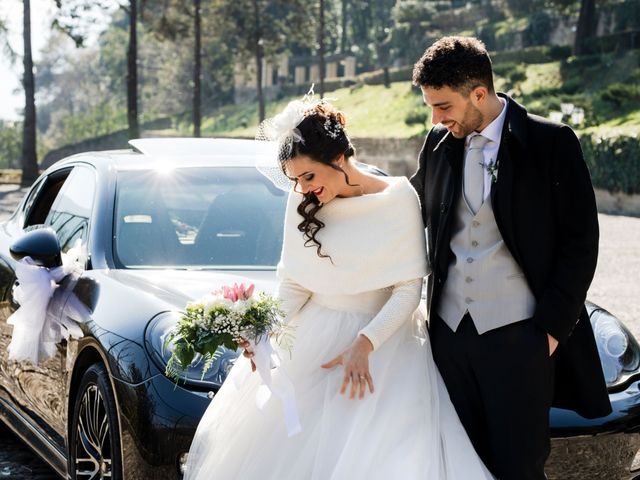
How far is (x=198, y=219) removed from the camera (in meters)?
5.45

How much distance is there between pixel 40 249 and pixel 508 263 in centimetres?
260

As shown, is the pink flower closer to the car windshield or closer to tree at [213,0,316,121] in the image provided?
the car windshield

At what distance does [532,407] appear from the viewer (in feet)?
10.8

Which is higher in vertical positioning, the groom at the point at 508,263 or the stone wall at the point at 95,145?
the groom at the point at 508,263

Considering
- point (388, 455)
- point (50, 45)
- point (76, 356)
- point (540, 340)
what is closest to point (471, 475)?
point (388, 455)

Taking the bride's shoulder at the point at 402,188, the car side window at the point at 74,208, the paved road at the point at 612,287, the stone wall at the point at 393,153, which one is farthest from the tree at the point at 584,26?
the bride's shoulder at the point at 402,188

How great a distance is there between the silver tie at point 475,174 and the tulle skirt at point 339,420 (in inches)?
17.8

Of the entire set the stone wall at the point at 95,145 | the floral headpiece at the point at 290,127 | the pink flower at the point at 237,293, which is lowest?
the stone wall at the point at 95,145

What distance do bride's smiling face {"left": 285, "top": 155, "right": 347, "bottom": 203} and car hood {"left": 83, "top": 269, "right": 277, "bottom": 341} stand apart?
3.23 ft

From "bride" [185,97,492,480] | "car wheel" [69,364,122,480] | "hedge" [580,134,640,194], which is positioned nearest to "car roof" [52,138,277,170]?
"car wheel" [69,364,122,480]

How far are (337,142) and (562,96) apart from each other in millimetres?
42418

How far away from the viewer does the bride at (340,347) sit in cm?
326

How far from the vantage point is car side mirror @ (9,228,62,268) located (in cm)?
507

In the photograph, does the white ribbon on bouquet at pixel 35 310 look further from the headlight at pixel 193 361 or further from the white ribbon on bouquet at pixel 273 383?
the white ribbon on bouquet at pixel 273 383
